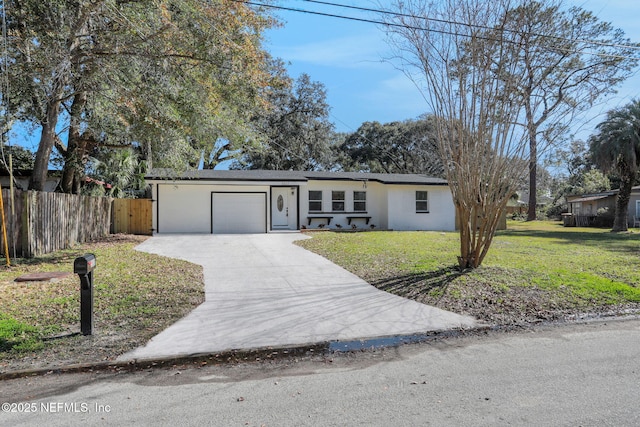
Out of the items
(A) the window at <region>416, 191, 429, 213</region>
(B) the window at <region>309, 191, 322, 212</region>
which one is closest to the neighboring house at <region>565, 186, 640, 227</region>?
(A) the window at <region>416, 191, 429, 213</region>

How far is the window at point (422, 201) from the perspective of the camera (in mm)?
22656

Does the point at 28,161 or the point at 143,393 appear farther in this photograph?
the point at 28,161

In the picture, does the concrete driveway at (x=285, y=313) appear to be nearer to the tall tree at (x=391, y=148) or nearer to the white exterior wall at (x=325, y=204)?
the white exterior wall at (x=325, y=204)

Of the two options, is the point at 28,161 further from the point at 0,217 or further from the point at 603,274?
the point at 603,274

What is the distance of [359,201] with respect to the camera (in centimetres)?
2272

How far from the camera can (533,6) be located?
8.30 metres

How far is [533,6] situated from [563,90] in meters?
2.51

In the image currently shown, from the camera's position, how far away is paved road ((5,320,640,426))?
3164 millimetres

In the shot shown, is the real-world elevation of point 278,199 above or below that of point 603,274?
above

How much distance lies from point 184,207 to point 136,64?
33.2 feet

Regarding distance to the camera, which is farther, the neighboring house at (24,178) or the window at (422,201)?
the window at (422,201)

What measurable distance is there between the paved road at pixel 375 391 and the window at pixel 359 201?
17.9m

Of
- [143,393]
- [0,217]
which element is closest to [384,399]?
[143,393]

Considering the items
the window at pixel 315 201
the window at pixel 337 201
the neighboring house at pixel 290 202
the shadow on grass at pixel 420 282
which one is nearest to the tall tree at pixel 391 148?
the neighboring house at pixel 290 202
